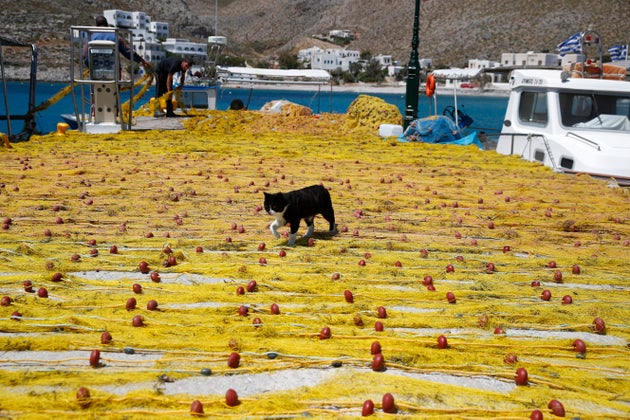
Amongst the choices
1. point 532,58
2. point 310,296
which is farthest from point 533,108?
point 532,58

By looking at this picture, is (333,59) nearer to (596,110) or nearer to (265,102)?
(265,102)

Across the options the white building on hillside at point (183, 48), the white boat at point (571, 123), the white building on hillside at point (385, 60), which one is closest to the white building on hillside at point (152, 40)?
the white building on hillside at point (183, 48)

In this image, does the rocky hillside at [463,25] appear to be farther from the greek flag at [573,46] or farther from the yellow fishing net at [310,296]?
the yellow fishing net at [310,296]

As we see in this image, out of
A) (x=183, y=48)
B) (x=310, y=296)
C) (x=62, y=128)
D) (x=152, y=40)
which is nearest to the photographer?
(x=310, y=296)

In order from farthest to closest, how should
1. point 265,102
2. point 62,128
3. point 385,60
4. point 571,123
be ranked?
point 385,60
point 265,102
point 62,128
point 571,123

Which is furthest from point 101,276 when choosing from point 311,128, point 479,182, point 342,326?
point 311,128

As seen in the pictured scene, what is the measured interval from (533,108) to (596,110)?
1378 millimetres

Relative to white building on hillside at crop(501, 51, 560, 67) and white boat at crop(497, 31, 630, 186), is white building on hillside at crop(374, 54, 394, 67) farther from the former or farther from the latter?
white boat at crop(497, 31, 630, 186)

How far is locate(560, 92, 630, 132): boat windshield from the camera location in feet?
45.8

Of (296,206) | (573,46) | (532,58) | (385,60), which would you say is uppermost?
(385,60)

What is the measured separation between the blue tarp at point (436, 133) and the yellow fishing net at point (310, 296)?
6.47 m

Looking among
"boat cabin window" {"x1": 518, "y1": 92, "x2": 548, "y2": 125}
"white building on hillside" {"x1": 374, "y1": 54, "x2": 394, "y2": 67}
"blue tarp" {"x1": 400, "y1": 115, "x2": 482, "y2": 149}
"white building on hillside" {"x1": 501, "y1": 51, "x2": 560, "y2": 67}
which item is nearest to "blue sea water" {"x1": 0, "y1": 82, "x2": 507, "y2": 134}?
"blue tarp" {"x1": 400, "y1": 115, "x2": 482, "y2": 149}

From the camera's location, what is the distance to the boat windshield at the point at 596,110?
45.8ft

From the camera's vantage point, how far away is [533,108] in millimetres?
14945
